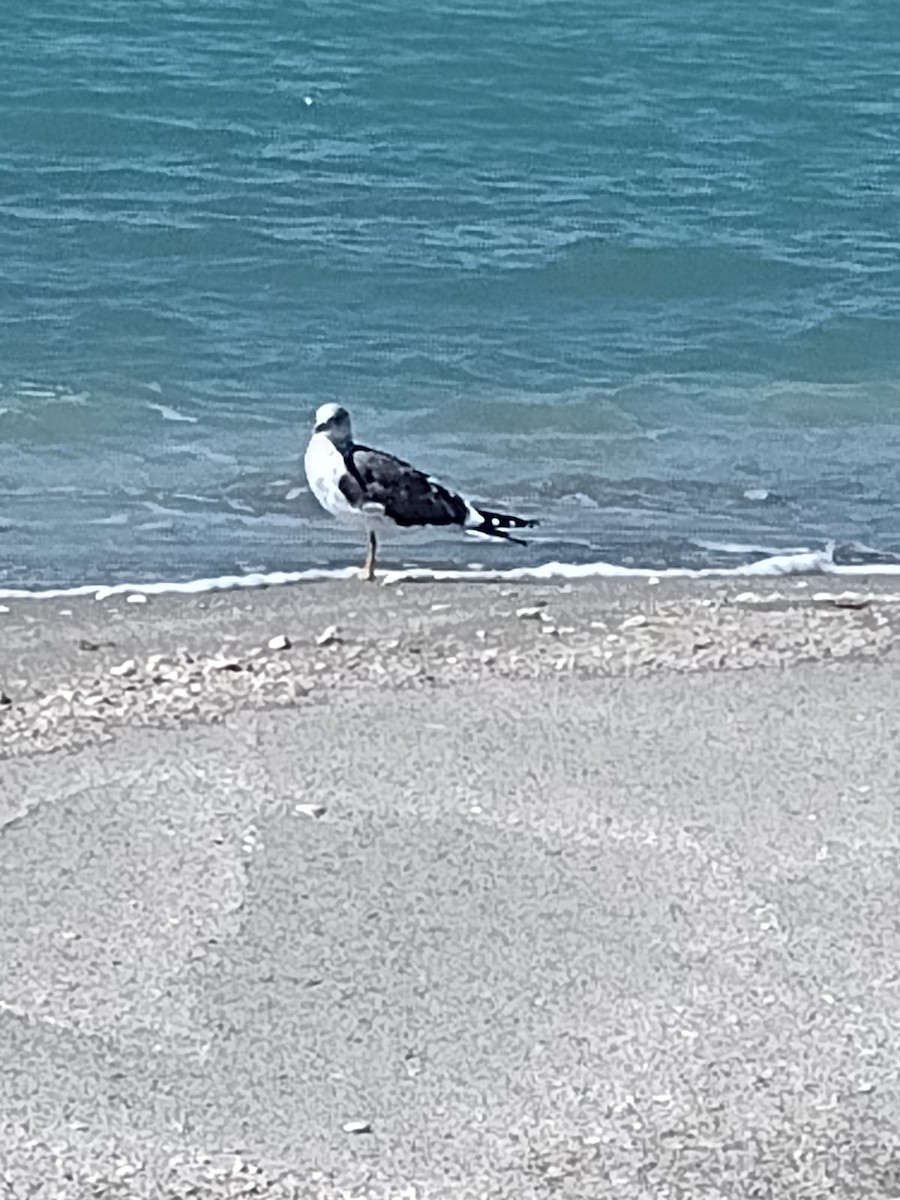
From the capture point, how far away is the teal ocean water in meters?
11.0

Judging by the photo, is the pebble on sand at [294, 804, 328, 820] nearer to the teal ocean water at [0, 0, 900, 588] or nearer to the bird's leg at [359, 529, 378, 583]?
the bird's leg at [359, 529, 378, 583]

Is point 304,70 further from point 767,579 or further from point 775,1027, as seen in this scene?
point 775,1027

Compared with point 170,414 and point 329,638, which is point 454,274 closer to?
point 170,414

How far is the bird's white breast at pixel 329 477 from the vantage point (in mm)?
9617

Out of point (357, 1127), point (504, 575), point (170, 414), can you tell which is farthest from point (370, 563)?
point (357, 1127)

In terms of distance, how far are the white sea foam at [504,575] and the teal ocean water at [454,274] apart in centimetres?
16

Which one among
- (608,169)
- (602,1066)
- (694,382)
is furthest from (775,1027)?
(608,169)

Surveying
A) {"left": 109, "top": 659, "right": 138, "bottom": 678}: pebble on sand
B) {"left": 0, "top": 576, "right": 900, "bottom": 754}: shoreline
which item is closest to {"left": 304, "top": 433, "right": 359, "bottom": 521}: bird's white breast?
{"left": 0, "top": 576, "right": 900, "bottom": 754}: shoreline

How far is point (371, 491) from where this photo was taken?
9.56 metres

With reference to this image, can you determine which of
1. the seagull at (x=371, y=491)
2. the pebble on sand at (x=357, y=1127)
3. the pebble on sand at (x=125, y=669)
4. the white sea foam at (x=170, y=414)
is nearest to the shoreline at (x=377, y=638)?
the pebble on sand at (x=125, y=669)

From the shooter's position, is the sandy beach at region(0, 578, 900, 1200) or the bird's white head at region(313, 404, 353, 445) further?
the bird's white head at region(313, 404, 353, 445)

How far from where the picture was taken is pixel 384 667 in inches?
320

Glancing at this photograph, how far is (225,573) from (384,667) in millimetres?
1896

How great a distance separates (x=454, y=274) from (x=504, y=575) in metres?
5.76
